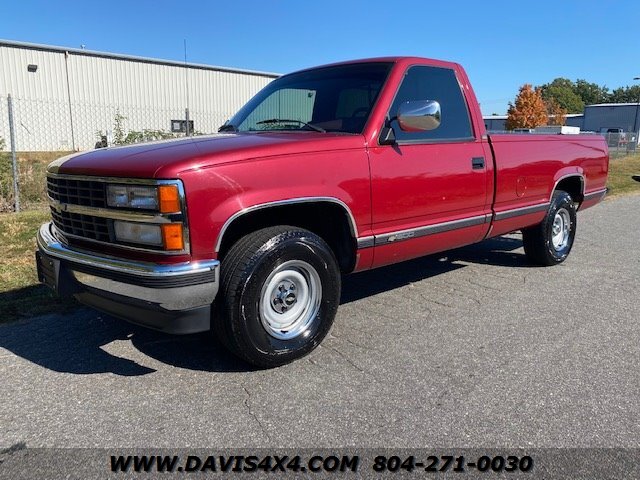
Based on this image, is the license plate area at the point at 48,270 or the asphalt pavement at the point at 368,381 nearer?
the asphalt pavement at the point at 368,381

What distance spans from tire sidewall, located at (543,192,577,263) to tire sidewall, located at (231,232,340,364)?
322 cm

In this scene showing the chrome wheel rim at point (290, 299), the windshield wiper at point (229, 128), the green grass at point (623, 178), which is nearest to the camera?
the chrome wheel rim at point (290, 299)

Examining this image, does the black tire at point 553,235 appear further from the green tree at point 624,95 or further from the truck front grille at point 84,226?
the green tree at point 624,95

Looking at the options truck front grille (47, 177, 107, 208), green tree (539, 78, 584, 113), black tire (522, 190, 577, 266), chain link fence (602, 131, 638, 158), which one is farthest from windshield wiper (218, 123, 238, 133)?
green tree (539, 78, 584, 113)

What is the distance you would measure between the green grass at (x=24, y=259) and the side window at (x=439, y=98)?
10.5 ft

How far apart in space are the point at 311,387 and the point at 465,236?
2190mm

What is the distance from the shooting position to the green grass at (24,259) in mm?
4562

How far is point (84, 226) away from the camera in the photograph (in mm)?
3336

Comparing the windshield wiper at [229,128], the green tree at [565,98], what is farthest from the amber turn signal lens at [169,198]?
the green tree at [565,98]

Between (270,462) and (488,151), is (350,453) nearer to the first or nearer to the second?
(270,462)

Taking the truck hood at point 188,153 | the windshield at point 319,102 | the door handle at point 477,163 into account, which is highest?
the windshield at point 319,102

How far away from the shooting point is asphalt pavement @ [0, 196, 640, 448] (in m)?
2.71

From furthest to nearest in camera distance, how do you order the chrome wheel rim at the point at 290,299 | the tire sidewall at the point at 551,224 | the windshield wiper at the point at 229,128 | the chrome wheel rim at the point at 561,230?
the chrome wheel rim at the point at 561,230 < the tire sidewall at the point at 551,224 < the windshield wiper at the point at 229,128 < the chrome wheel rim at the point at 290,299

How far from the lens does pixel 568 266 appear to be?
6141mm
